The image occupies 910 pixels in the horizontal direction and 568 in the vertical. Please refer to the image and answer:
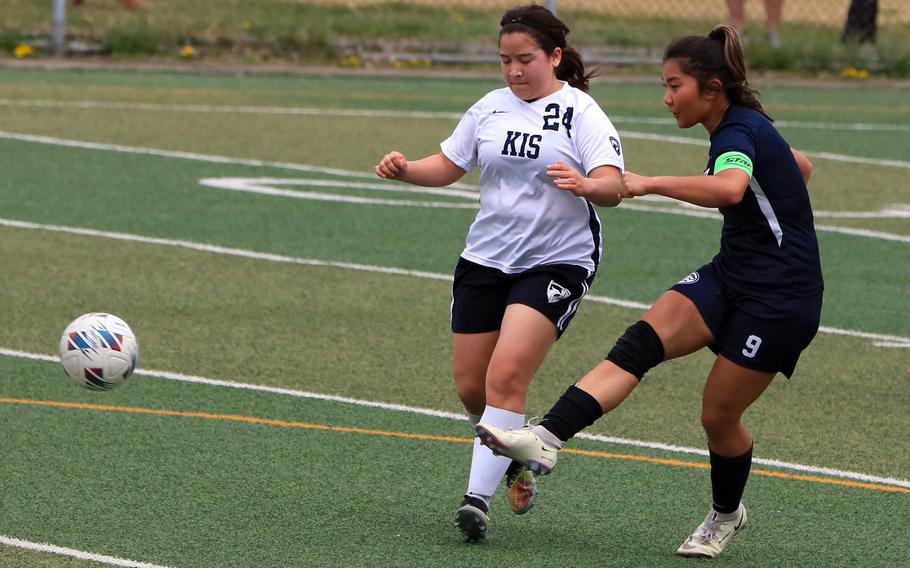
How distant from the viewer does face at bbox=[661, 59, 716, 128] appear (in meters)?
6.26

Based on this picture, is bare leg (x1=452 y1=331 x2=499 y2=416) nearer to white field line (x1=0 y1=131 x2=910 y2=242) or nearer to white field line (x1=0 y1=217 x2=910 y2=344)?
white field line (x1=0 y1=217 x2=910 y2=344)

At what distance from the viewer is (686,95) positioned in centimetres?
627

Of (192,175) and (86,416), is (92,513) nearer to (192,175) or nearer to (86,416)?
(86,416)

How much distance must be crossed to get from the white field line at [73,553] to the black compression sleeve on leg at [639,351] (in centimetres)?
179

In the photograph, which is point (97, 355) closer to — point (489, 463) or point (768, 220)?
point (489, 463)

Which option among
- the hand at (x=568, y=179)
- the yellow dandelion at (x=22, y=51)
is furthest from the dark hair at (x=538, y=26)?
the yellow dandelion at (x=22, y=51)

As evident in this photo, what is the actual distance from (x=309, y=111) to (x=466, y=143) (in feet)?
41.4

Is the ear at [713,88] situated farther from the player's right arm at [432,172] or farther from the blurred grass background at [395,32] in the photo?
the blurred grass background at [395,32]

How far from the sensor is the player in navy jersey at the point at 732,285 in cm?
618

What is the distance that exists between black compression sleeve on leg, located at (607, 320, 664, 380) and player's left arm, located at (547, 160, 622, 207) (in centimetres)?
47

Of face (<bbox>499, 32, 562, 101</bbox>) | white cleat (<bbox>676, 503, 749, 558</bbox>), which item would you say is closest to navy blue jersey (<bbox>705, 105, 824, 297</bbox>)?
face (<bbox>499, 32, 562, 101</bbox>)

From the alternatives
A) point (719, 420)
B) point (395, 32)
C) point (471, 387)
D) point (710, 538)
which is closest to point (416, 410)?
point (471, 387)

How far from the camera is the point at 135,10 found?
23.9 m

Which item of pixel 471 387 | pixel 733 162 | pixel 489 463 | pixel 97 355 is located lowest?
pixel 97 355
